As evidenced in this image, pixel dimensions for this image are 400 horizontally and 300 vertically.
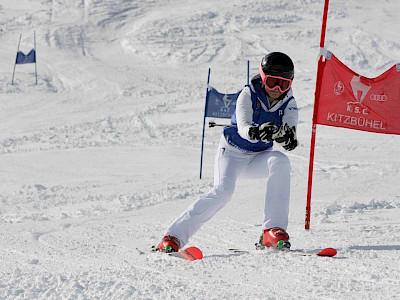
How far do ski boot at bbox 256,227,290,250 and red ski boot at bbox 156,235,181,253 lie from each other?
2.10 feet

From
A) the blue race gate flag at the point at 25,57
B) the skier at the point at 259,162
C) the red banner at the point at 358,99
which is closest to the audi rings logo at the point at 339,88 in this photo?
the red banner at the point at 358,99

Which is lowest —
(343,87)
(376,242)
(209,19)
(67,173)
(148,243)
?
(67,173)

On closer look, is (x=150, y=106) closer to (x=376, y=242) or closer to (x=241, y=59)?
(x=241, y=59)

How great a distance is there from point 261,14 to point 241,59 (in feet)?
21.4

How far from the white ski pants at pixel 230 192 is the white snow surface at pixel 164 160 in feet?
1.11

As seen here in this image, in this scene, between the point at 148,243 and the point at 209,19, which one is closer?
the point at 148,243

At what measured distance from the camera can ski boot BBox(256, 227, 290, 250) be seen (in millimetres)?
3805

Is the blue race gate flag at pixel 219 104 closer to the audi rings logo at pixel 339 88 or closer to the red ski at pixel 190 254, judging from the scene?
the audi rings logo at pixel 339 88

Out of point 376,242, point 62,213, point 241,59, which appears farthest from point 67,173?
point 241,59

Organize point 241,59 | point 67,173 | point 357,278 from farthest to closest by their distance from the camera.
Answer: point 241,59
point 67,173
point 357,278

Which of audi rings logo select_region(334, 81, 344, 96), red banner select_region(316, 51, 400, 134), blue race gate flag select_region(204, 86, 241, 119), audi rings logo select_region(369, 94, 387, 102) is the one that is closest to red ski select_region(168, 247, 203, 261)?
red banner select_region(316, 51, 400, 134)

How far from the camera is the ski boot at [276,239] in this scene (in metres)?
3.81

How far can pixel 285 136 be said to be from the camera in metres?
3.66

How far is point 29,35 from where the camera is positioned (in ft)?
94.2
